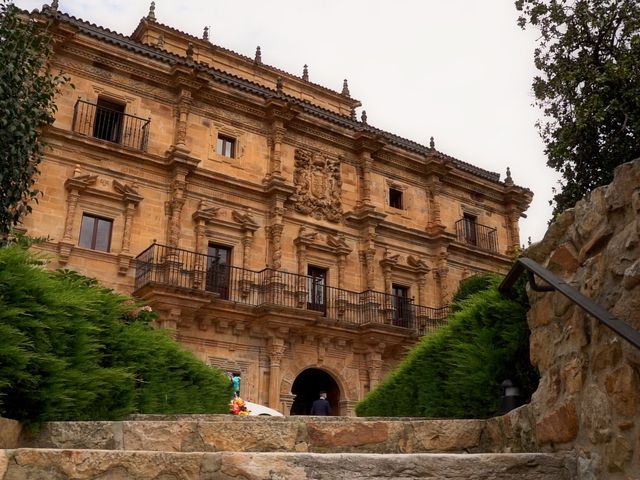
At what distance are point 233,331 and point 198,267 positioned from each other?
1970mm

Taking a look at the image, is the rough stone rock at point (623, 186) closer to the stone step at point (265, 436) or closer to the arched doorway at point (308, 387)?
the stone step at point (265, 436)

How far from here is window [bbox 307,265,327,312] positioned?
19234mm

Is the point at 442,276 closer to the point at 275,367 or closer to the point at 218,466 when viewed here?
the point at 275,367

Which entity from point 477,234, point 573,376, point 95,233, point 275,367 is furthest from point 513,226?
point 573,376

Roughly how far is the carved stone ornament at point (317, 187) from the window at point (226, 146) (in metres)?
2.13

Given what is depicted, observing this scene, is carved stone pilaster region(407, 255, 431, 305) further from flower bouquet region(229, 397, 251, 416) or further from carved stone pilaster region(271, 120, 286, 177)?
flower bouquet region(229, 397, 251, 416)

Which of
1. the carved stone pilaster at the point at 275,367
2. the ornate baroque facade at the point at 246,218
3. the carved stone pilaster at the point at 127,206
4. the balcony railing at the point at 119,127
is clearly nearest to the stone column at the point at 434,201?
the ornate baroque facade at the point at 246,218

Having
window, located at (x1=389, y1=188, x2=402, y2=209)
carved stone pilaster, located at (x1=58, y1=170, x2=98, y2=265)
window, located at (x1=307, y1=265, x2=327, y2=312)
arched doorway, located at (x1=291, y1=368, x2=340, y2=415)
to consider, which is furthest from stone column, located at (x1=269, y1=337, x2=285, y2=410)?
window, located at (x1=389, y1=188, x2=402, y2=209)

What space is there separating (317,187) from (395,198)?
11.6 feet

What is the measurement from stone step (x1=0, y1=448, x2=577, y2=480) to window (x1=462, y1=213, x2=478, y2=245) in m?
21.3

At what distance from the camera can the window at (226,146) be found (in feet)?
63.9

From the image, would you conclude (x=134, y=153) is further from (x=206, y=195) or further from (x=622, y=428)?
(x=622, y=428)

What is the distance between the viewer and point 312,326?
708 inches

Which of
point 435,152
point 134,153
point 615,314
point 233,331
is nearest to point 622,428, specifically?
point 615,314
